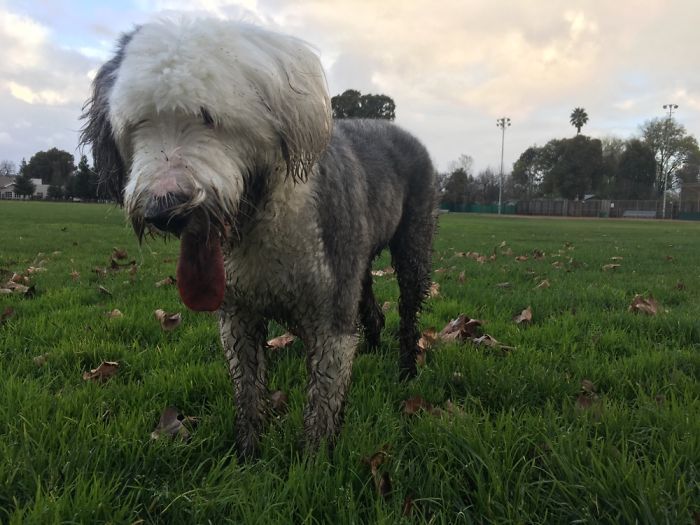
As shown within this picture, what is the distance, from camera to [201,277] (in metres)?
1.97

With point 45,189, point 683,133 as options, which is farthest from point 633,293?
point 45,189

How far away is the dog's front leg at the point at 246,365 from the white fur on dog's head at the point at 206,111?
0.85 meters

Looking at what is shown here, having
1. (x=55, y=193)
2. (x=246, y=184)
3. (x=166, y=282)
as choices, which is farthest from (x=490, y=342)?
(x=55, y=193)

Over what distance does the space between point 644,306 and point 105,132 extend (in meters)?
4.84

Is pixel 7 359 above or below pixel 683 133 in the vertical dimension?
below

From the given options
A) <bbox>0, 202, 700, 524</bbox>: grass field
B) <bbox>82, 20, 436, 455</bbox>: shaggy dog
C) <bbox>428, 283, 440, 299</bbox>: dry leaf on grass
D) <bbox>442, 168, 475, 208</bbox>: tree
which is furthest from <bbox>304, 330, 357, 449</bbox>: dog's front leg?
<bbox>442, 168, 475, 208</bbox>: tree

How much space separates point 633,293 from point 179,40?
581cm

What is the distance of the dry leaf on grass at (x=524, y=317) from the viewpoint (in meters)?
4.62

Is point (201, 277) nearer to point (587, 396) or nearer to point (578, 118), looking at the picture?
point (587, 396)

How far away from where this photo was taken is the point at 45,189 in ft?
254

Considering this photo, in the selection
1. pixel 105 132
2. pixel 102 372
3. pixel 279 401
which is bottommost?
pixel 279 401

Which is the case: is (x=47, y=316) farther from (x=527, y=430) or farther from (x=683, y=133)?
(x=683, y=133)

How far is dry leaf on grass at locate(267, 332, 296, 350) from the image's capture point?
12.8 feet

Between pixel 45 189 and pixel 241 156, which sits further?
pixel 45 189
